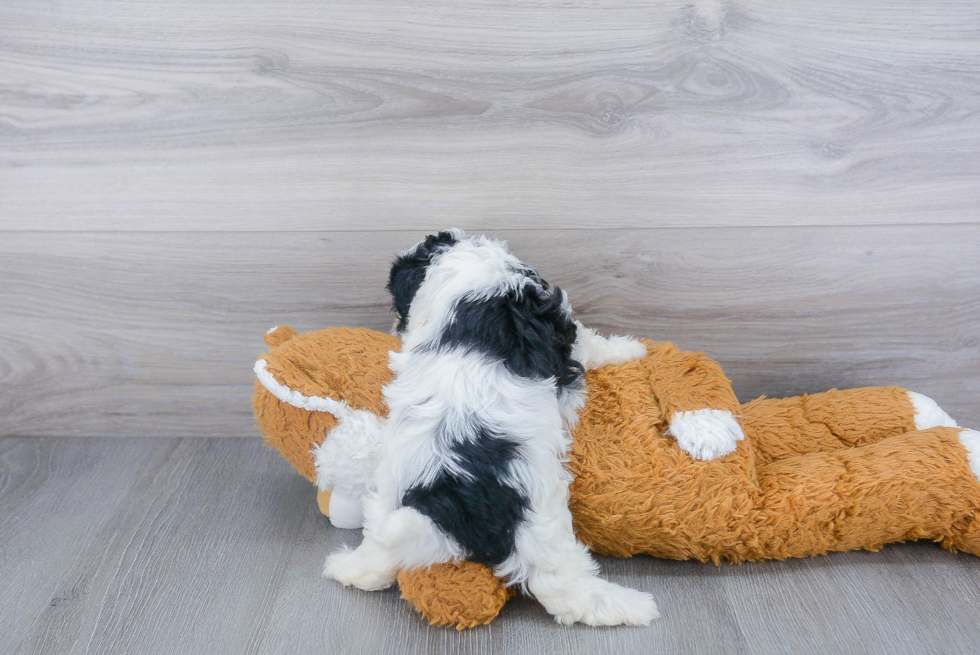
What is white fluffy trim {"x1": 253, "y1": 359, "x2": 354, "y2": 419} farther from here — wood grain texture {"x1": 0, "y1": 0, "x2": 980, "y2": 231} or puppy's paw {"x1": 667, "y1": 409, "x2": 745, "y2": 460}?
puppy's paw {"x1": 667, "y1": 409, "x2": 745, "y2": 460}

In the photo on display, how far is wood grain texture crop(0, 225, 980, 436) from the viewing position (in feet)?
4.32

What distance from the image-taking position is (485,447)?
0.92 metres

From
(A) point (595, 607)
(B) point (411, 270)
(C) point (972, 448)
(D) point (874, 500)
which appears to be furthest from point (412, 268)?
(C) point (972, 448)

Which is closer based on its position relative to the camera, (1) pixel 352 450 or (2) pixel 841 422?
(1) pixel 352 450

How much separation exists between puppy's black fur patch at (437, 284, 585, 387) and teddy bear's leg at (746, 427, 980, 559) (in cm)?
37

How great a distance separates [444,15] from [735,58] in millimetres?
487

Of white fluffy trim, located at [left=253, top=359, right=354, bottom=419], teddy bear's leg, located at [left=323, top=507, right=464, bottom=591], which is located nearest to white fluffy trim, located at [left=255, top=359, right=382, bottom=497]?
white fluffy trim, located at [left=253, top=359, right=354, bottom=419]

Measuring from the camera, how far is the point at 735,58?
122 centimetres

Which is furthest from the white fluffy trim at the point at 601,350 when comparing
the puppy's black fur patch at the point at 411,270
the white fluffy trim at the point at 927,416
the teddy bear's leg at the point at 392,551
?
the white fluffy trim at the point at 927,416

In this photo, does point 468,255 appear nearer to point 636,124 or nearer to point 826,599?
point 636,124

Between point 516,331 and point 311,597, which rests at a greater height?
point 516,331

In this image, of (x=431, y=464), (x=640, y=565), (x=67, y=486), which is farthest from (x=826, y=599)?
(x=67, y=486)

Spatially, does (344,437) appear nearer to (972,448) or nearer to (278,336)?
(278,336)

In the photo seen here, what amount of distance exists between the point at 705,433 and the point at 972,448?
386mm
